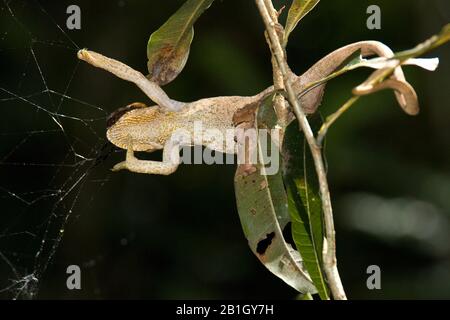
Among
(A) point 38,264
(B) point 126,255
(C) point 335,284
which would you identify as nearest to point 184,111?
(C) point 335,284

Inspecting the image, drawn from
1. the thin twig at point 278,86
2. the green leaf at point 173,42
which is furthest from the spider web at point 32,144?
the thin twig at point 278,86

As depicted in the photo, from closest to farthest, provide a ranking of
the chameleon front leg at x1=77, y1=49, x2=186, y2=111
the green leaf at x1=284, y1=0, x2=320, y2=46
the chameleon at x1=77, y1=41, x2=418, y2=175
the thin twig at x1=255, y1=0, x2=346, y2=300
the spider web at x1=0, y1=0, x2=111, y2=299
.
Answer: the thin twig at x1=255, y1=0, x2=346, y2=300
the green leaf at x1=284, y1=0, x2=320, y2=46
the chameleon at x1=77, y1=41, x2=418, y2=175
the chameleon front leg at x1=77, y1=49, x2=186, y2=111
the spider web at x1=0, y1=0, x2=111, y2=299

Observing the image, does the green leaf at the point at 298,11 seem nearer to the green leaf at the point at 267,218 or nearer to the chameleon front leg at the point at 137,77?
the green leaf at the point at 267,218

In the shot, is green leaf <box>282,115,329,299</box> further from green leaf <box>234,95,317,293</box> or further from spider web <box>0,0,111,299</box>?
spider web <box>0,0,111,299</box>

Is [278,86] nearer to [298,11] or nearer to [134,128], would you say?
[298,11]

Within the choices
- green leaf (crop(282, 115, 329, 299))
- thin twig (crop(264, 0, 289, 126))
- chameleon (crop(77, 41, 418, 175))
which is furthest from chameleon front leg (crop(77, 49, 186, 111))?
green leaf (crop(282, 115, 329, 299))
